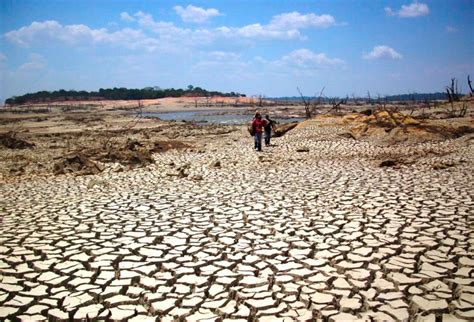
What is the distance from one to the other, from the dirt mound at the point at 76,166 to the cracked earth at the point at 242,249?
7.03ft

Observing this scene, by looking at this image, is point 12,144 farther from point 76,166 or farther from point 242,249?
point 242,249

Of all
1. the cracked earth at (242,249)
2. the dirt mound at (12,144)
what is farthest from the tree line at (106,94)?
the cracked earth at (242,249)

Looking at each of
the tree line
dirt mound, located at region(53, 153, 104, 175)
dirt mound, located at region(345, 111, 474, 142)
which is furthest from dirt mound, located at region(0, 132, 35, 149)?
the tree line

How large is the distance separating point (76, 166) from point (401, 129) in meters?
14.0

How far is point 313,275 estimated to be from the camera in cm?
404

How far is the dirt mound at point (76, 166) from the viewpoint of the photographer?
1154 centimetres

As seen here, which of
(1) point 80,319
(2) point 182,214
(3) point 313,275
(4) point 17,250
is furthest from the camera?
(2) point 182,214

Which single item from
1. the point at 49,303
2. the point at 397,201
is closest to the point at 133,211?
the point at 49,303

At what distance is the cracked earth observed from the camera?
11.3 feet

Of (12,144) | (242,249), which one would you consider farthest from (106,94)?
(242,249)

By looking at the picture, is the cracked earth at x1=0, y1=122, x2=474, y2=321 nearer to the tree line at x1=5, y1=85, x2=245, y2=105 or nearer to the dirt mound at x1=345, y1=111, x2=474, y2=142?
the dirt mound at x1=345, y1=111, x2=474, y2=142

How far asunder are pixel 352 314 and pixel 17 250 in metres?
4.32

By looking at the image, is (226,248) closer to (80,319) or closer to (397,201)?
(80,319)

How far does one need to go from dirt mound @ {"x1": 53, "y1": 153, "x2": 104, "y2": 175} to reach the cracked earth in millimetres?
2142
